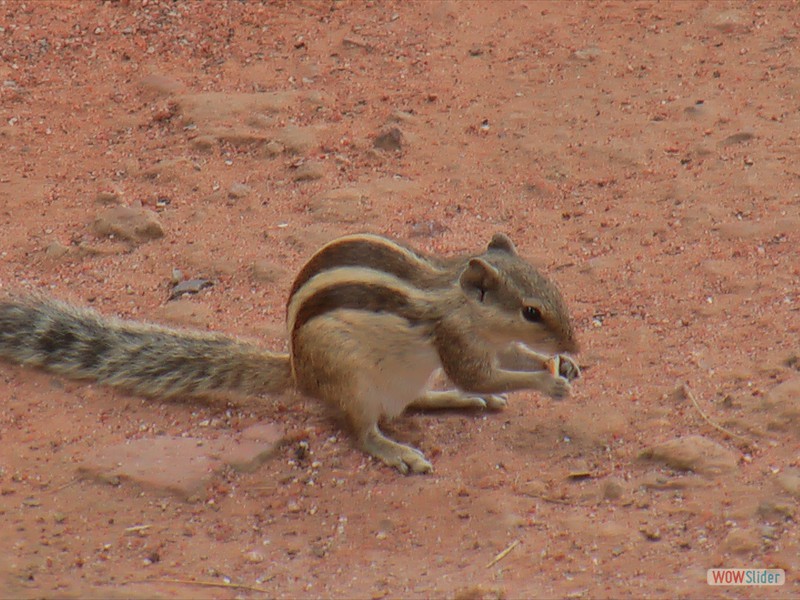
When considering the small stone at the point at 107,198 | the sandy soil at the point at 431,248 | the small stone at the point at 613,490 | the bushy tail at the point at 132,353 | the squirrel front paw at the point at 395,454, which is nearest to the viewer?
the sandy soil at the point at 431,248

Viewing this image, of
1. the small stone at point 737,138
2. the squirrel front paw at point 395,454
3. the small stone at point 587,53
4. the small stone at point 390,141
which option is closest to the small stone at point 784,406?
the squirrel front paw at point 395,454

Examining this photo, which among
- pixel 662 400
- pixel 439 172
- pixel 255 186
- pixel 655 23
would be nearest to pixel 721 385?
pixel 662 400

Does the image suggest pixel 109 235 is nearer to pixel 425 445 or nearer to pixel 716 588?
pixel 425 445

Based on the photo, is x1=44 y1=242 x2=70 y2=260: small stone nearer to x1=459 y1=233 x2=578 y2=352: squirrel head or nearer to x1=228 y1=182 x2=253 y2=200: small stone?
x1=228 y1=182 x2=253 y2=200: small stone

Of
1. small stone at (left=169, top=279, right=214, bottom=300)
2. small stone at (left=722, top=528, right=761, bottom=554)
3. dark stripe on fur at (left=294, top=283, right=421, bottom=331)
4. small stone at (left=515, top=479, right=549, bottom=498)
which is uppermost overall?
dark stripe on fur at (left=294, top=283, right=421, bottom=331)

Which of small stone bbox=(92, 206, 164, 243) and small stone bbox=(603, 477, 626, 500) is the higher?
small stone bbox=(92, 206, 164, 243)

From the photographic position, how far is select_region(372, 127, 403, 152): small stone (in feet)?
23.8

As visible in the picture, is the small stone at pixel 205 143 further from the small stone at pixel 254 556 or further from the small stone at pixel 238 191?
the small stone at pixel 254 556

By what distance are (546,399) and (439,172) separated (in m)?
2.06

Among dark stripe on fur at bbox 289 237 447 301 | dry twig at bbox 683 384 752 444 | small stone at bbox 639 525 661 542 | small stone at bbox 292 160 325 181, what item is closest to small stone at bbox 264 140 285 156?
small stone at bbox 292 160 325 181

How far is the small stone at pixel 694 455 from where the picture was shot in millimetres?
4688

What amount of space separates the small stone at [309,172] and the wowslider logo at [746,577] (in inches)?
144

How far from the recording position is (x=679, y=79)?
7625 mm

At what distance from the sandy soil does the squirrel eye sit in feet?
1.86
